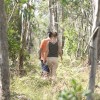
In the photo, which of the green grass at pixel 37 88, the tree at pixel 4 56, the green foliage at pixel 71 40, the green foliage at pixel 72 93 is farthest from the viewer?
the green foliage at pixel 71 40

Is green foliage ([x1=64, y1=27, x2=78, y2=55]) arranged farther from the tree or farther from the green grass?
the tree

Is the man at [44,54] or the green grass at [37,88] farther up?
the man at [44,54]

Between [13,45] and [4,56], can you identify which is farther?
[13,45]

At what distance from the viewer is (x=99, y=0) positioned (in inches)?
148

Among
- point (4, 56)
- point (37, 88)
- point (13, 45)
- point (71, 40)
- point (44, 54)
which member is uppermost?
point (4, 56)

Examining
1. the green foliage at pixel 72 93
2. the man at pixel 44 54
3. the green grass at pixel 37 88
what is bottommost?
the green grass at pixel 37 88

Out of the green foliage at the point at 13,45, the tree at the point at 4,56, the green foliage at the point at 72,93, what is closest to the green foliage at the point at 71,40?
the green foliage at the point at 13,45

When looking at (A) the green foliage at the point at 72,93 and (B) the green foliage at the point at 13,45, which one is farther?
(B) the green foliage at the point at 13,45

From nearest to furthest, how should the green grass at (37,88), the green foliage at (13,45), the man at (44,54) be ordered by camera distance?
the green grass at (37,88)
the man at (44,54)
the green foliage at (13,45)

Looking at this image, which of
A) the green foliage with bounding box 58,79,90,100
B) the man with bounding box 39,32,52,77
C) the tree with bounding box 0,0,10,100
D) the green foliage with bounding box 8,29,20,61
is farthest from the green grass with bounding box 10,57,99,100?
the green foliage with bounding box 58,79,90,100

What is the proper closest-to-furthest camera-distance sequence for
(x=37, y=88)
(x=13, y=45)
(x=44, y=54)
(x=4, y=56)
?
1. (x=4, y=56)
2. (x=37, y=88)
3. (x=44, y=54)
4. (x=13, y=45)

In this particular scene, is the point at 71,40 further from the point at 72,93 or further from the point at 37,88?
the point at 72,93

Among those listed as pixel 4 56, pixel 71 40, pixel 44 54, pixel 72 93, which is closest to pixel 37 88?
pixel 44 54

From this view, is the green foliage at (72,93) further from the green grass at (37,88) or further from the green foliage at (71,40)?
the green foliage at (71,40)
